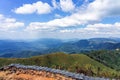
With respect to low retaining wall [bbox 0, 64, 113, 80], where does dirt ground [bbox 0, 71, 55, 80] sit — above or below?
below

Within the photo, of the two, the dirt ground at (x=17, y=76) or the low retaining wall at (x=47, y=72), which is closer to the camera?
the low retaining wall at (x=47, y=72)

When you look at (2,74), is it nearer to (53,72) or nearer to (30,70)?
(30,70)

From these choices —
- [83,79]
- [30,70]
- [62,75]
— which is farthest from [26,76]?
[83,79]

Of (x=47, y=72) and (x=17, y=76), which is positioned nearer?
(x=47, y=72)

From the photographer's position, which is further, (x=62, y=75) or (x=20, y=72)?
(x=20, y=72)

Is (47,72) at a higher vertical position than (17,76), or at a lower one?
higher

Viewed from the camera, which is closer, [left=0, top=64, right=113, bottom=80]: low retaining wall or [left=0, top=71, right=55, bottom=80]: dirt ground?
[left=0, top=64, right=113, bottom=80]: low retaining wall

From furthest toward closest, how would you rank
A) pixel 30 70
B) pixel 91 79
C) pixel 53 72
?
1. pixel 30 70
2. pixel 53 72
3. pixel 91 79

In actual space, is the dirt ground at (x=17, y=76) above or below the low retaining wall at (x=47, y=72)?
below

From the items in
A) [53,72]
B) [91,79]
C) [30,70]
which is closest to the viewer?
[91,79]

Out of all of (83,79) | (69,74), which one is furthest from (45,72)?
(83,79)
